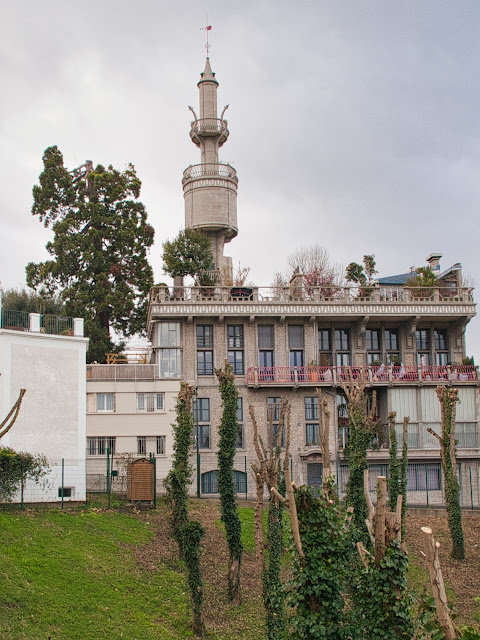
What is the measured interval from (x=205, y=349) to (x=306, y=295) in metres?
7.36

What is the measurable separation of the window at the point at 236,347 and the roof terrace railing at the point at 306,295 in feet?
→ 5.98

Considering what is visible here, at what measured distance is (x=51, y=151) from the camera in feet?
182

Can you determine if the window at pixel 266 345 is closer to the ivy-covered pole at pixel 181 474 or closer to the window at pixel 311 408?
the window at pixel 311 408

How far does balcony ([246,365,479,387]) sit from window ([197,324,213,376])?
2.53 meters

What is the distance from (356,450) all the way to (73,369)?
522 inches

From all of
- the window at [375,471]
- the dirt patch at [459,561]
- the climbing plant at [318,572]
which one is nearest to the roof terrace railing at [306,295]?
the window at [375,471]

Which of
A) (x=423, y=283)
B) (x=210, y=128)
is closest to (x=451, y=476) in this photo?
(x=423, y=283)

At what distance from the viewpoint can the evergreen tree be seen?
169 feet

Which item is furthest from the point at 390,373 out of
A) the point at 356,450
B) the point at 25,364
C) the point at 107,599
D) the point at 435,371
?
the point at 107,599

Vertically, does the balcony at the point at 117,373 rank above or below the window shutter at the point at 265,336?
below

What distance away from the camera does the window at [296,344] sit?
47031mm

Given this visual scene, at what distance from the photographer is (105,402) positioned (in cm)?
4397

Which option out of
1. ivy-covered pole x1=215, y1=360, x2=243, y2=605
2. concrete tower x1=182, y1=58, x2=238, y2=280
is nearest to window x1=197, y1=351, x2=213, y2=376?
concrete tower x1=182, y1=58, x2=238, y2=280

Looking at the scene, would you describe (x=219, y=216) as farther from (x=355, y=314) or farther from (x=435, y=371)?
(x=435, y=371)
